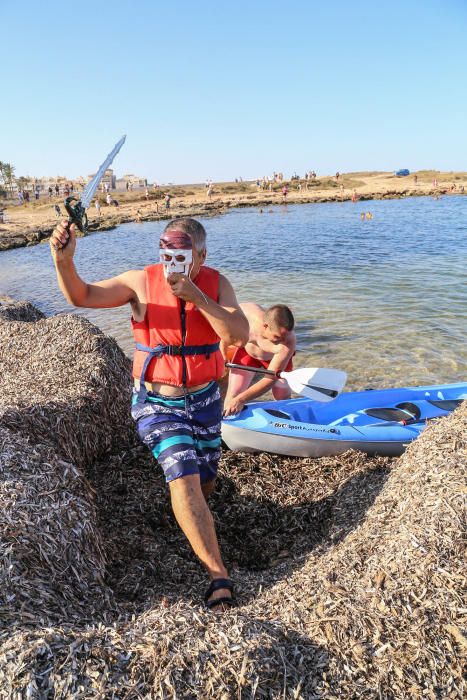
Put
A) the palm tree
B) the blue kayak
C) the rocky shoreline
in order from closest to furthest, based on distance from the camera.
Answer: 1. the blue kayak
2. the rocky shoreline
3. the palm tree

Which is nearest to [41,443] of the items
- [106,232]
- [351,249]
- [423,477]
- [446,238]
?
[423,477]

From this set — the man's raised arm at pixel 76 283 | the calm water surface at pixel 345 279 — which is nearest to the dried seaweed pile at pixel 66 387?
the man's raised arm at pixel 76 283

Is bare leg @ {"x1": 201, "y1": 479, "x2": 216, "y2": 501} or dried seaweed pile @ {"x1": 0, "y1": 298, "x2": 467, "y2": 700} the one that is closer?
dried seaweed pile @ {"x1": 0, "y1": 298, "x2": 467, "y2": 700}

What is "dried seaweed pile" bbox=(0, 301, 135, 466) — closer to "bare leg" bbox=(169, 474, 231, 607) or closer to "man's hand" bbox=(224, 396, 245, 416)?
"man's hand" bbox=(224, 396, 245, 416)

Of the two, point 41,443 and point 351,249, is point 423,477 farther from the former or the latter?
point 351,249

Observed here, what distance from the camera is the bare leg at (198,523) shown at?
3.35 meters

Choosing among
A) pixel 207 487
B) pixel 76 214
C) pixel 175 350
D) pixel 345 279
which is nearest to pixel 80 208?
pixel 76 214

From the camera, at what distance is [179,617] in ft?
8.92

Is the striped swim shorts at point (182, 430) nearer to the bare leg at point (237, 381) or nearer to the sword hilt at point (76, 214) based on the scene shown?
the sword hilt at point (76, 214)

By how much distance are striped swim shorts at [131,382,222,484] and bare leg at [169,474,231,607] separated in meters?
0.09

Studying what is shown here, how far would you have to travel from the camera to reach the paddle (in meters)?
6.59

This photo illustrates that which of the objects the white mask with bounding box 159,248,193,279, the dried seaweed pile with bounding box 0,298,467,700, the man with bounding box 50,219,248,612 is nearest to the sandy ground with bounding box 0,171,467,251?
the dried seaweed pile with bounding box 0,298,467,700

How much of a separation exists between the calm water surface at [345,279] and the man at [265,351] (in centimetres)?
229

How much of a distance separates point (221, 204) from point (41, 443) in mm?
54359
